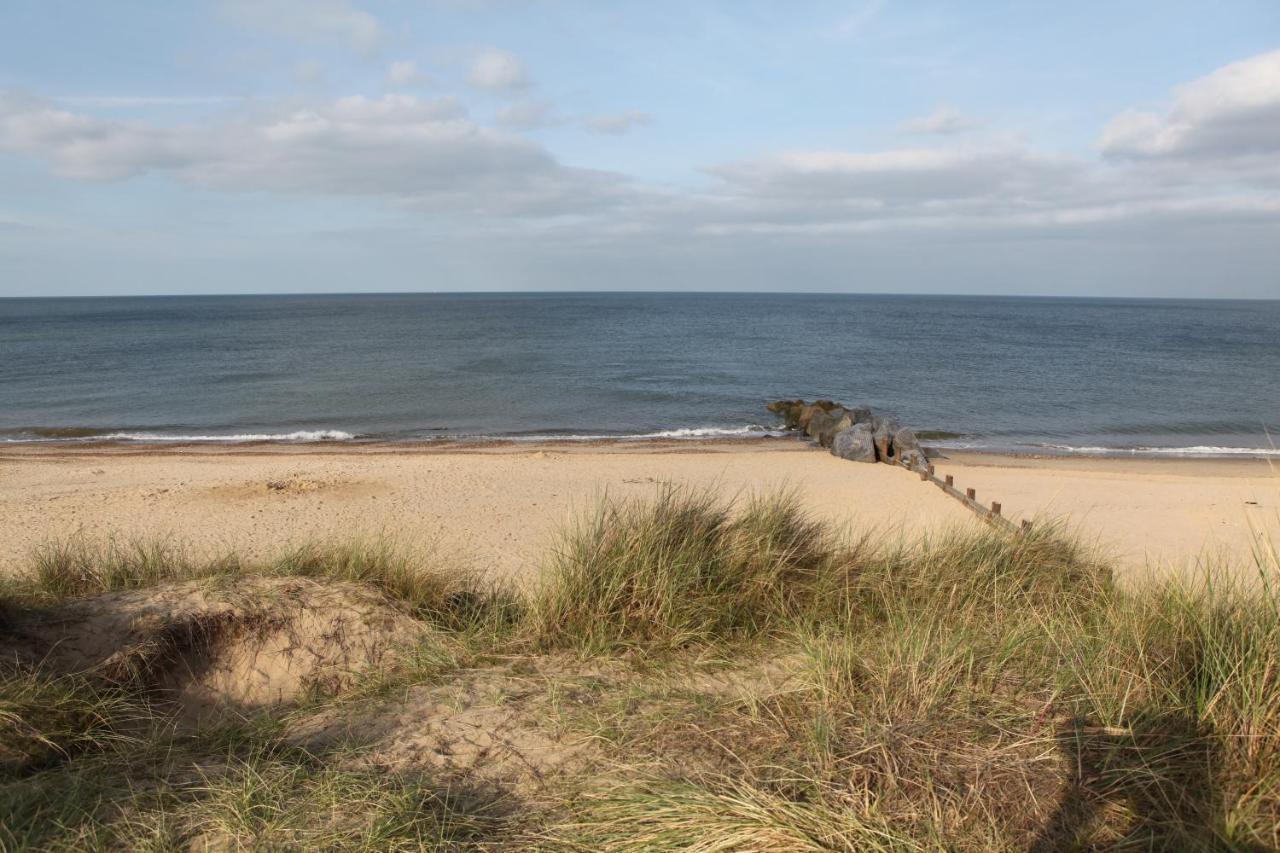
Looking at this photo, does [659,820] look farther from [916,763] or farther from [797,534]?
[797,534]

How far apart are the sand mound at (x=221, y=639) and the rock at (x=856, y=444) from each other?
49.2 feet

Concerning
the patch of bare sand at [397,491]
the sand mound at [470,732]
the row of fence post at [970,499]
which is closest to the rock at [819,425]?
the patch of bare sand at [397,491]

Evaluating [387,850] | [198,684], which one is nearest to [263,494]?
[198,684]

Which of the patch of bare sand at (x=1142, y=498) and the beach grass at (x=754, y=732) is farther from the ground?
the beach grass at (x=754, y=732)

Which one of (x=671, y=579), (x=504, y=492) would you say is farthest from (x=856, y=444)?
(x=671, y=579)

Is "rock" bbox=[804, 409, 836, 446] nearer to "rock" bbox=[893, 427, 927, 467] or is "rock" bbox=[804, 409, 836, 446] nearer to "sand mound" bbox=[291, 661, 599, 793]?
"rock" bbox=[893, 427, 927, 467]

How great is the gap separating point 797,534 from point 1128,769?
3.40 m

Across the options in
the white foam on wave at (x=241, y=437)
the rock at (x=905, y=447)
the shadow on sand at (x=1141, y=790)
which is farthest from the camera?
the white foam on wave at (x=241, y=437)

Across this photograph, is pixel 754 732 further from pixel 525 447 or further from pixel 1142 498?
pixel 525 447

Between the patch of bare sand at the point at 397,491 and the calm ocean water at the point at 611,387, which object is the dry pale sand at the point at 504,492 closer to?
the patch of bare sand at the point at 397,491

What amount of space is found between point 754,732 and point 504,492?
449 inches

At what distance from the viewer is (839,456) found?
19.7 metres

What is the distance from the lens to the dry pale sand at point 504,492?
11.5 m

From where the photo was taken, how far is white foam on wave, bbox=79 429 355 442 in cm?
2272
